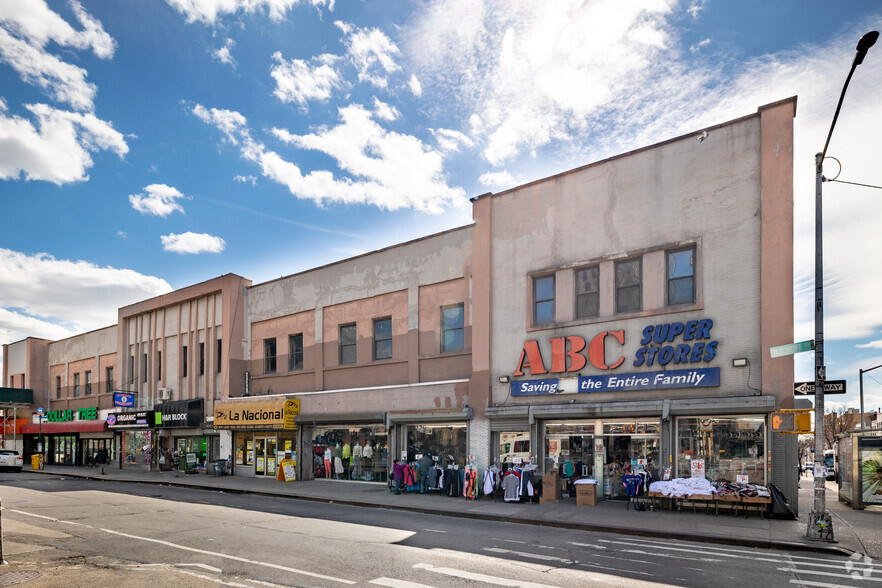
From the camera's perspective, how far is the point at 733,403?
54.2ft

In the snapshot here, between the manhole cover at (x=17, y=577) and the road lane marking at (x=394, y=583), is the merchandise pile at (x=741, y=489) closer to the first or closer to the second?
the road lane marking at (x=394, y=583)

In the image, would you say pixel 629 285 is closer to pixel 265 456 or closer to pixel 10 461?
pixel 265 456

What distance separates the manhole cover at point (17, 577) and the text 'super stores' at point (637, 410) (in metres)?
13.6

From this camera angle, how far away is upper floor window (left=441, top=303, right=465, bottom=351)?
23469 mm

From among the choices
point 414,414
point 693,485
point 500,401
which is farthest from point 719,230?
point 414,414

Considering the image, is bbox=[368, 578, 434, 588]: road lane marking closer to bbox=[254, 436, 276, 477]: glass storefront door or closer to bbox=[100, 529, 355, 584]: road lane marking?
bbox=[100, 529, 355, 584]: road lane marking

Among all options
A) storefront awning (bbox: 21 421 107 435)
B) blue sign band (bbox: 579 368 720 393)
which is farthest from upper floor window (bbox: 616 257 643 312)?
storefront awning (bbox: 21 421 107 435)

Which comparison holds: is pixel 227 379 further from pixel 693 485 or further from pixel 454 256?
pixel 693 485

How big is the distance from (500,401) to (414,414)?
3.47 meters

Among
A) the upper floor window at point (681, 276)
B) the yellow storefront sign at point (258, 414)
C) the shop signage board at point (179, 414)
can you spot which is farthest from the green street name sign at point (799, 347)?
the shop signage board at point (179, 414)

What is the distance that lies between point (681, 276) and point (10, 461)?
40848 mm

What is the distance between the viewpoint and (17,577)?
9.60 metres

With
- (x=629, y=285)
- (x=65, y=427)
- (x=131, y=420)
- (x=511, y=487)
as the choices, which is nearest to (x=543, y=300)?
(x=629, y=285)

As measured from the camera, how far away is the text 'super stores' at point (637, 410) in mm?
17000
